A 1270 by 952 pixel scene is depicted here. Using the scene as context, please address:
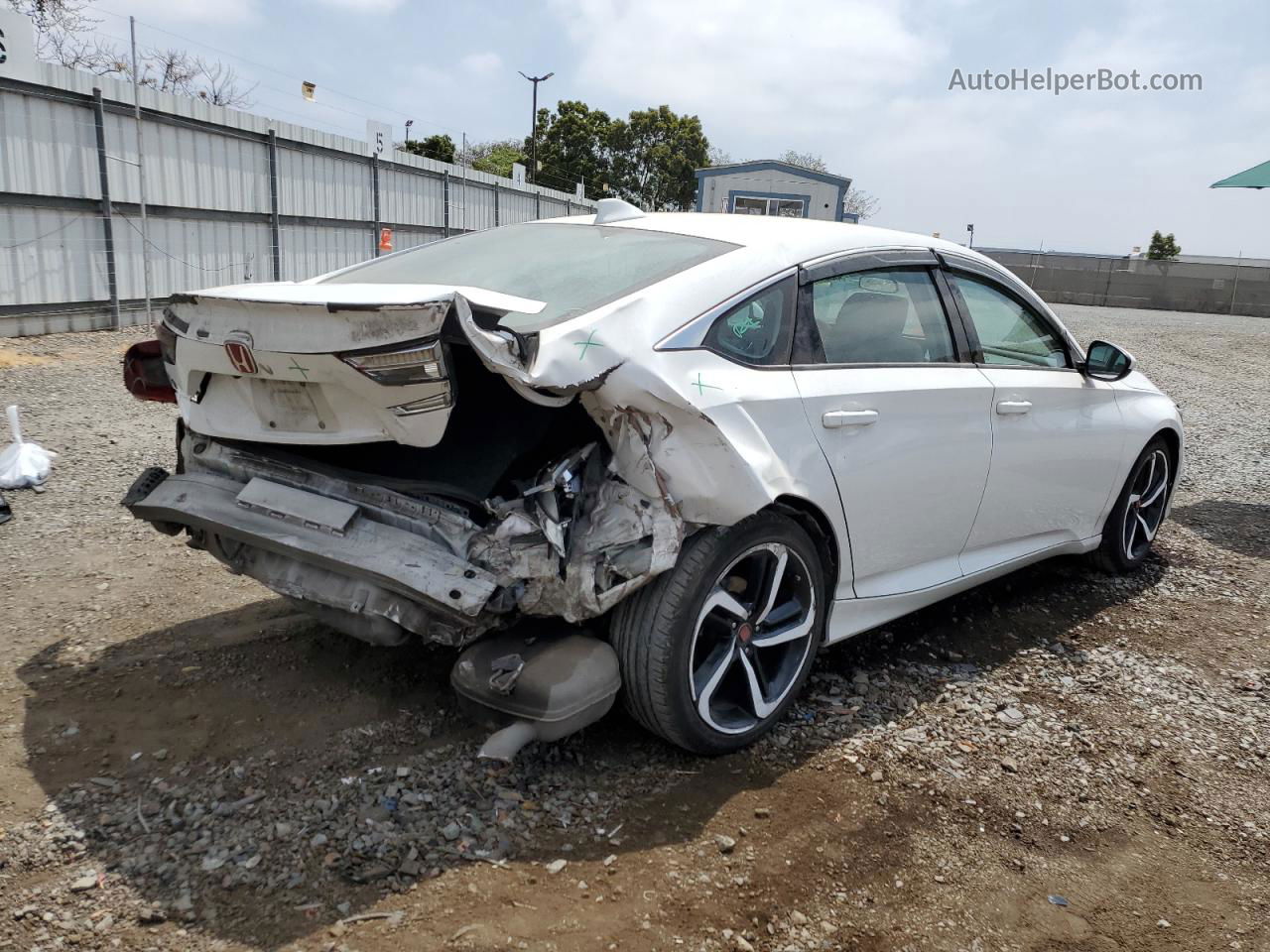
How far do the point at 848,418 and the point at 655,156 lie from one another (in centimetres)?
4793

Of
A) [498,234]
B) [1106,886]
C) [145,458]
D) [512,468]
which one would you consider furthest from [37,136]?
[1106,886]

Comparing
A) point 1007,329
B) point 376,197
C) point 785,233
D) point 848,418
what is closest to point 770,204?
point 376,197

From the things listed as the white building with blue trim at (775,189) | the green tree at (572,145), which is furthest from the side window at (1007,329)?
the green tree at (572,145)

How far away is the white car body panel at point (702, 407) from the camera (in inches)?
97.3

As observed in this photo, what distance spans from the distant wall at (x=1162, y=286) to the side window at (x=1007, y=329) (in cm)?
2783

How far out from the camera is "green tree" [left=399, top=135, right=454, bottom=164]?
33938mm

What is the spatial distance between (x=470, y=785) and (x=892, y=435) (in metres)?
1.78

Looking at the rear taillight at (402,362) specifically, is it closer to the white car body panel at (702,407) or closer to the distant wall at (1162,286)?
the white car body panel at (702,407)

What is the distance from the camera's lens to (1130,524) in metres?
4.92

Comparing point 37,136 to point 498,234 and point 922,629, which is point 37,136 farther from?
point 922,629

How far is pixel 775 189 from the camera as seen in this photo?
32.0 meters

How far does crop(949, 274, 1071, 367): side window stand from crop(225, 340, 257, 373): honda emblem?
2.65m

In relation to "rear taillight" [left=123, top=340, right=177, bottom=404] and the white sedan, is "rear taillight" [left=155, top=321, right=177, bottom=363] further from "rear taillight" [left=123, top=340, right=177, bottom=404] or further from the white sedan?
"rear taillight" [left=123, top=340, right=177, bottom=404]

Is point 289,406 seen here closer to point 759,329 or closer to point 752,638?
point 759,329
